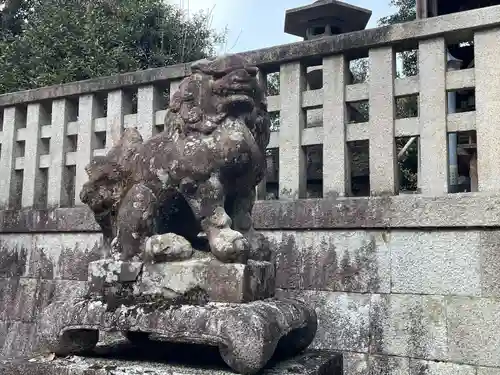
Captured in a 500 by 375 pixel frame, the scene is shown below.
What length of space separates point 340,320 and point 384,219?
897mm

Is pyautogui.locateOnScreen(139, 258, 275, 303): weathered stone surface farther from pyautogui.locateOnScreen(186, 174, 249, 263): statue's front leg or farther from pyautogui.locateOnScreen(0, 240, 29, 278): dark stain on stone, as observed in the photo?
pyautogui.locateOnScreen(0, 240, 29, 278): dark stain on stone

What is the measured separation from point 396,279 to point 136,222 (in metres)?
2.27

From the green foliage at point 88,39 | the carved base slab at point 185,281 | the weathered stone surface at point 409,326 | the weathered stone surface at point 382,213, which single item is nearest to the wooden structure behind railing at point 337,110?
the weathered stone surface at point 382,213

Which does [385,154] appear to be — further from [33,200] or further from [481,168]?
[33,200]

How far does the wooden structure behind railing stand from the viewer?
14.3 feet

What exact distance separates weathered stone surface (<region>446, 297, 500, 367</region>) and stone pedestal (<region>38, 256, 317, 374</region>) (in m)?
1.49

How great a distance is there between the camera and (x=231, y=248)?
2.83 metres

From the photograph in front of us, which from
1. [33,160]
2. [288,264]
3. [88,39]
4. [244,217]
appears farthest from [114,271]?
[88,39]

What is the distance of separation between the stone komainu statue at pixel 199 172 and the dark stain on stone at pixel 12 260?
3362 millimetres

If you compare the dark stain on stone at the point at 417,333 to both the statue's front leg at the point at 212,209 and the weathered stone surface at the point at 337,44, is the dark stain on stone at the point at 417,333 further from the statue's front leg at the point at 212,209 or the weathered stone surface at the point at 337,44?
the weathered stone surface at the point at 337,44

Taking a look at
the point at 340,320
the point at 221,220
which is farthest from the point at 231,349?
the point at 340,320

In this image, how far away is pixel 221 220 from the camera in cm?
302

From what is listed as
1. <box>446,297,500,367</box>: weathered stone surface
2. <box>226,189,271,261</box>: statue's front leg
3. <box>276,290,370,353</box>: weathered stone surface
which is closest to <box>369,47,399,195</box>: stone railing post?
<box>276,290,370,353</box>: weathered stone surface

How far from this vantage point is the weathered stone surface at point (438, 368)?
13.2 feet
